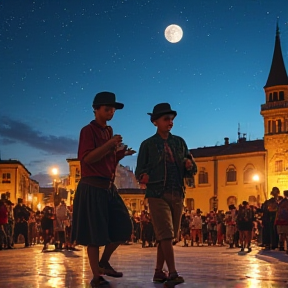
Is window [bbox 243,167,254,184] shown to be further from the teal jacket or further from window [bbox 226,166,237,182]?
the teal jacket

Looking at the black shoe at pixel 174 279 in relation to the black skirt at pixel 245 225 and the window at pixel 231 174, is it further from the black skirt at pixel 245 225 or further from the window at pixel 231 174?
the window at pixel 231 174

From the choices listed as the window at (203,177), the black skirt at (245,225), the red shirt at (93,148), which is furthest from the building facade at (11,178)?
the red shirt at (93,148)

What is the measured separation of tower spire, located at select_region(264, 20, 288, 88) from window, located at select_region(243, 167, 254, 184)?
9.48m

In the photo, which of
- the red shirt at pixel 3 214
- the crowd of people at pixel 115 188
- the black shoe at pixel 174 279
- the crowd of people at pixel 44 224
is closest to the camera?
the black shoe at pixel 174 279

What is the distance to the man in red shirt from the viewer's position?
6363 millimetres

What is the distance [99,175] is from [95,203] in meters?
0.30

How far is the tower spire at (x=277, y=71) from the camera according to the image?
67188mm

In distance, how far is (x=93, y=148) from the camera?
643cm

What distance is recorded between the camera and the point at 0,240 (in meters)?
19.7

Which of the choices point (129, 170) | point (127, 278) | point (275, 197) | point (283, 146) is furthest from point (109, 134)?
point (129, 170)

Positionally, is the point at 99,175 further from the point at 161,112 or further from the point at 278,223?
the point at 278,223

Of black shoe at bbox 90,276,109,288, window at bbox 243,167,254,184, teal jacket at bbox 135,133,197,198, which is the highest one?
window at bbox 243,167,254,184

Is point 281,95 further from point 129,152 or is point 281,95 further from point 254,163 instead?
point 129,152

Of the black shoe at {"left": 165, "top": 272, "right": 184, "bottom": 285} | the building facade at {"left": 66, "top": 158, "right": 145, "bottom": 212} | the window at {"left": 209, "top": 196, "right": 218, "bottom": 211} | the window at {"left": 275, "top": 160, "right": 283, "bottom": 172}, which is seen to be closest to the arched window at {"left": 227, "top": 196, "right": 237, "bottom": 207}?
the window at {"left": 209, "top": 196, "right": 218, "bottom": 211}
